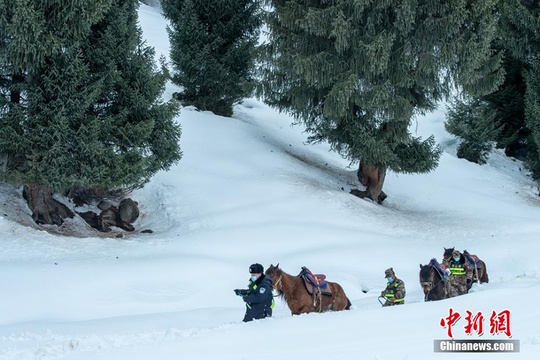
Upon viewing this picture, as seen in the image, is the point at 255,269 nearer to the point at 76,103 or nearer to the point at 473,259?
the point at 473,259

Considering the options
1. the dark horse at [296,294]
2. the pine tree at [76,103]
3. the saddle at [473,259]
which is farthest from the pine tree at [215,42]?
the dark horse at [296,294]

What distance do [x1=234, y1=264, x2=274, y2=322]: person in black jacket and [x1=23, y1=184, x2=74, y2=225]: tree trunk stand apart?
7.96 metres

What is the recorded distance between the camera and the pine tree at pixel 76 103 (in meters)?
14.6

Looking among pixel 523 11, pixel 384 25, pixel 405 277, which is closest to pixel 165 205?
pixel 405 277

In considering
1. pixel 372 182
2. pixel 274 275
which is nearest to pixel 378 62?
pixel 372 182

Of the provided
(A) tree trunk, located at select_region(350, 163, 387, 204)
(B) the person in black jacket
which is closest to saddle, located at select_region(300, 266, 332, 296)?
(B) the person in black jacket

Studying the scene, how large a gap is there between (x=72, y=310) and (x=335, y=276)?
6237 mm

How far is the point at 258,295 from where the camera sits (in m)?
10.2

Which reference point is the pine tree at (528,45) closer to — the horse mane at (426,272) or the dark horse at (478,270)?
the dark horse at (478,270)

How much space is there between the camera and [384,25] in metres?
19.5

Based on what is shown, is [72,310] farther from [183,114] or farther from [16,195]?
[183,114]

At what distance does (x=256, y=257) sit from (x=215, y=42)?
11363 millimetres

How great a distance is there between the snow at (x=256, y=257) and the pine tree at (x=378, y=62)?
2.09 meters

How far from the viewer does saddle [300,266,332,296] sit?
→ 36.5ft
